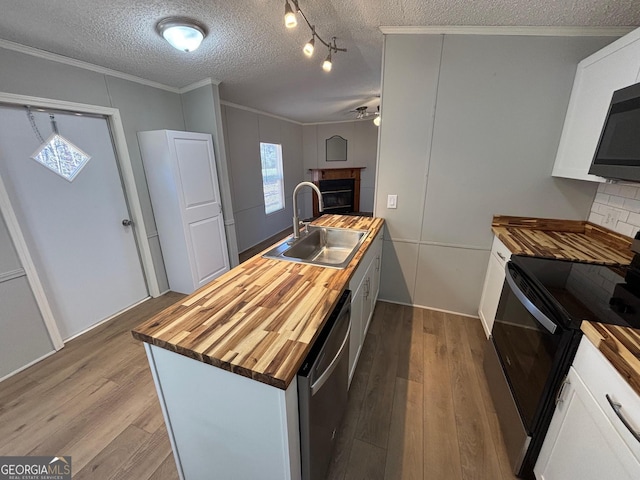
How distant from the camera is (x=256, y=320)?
1.00m

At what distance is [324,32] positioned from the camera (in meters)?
1.98

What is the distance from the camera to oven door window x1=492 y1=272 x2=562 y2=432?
1.09m

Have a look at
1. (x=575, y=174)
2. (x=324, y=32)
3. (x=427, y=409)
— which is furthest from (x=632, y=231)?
(x=324, y=32)

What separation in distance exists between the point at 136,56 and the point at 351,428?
10.8 ft

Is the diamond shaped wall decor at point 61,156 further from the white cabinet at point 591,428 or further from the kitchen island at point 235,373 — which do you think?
the white cabinet at point 591,428

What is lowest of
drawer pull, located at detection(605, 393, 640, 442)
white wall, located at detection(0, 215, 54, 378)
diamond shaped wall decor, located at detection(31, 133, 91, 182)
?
white wall, located at detection(0, 215, 54, 378)

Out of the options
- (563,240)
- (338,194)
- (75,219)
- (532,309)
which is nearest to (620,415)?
(532,309)

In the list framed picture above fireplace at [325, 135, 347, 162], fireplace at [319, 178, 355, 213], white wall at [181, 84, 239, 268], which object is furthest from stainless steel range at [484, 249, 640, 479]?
framed picture above fireplace at [325, 135, 347, 162]

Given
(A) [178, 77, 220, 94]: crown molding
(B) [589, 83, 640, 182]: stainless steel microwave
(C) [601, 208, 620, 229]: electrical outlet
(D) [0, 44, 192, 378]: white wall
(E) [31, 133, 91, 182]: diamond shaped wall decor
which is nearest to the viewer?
(B) [589, 83, 640, 182]: stainless steel microwave

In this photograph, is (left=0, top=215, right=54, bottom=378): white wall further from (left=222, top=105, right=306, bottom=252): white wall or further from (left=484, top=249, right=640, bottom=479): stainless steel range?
(left=484, top=249, right=640, bottom=479): stainless steel range

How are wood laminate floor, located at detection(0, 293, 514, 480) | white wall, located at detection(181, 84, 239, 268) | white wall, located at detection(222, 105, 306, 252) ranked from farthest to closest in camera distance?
white wall, located at detection(222, 105, 306, 252) → white wall, located at detection(181, 84, 239, 268) → wood laminate floor, located at detection(0, 293, 514, 480)

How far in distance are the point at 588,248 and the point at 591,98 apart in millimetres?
980

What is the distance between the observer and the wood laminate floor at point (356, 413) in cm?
134

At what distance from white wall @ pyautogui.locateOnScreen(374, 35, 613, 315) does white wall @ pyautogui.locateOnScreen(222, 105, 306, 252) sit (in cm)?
269
